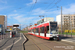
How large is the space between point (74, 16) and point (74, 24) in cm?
762

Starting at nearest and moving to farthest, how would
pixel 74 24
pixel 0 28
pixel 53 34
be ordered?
1. pixel 53 34
2. pixel 0 28
3. pixel 74 24

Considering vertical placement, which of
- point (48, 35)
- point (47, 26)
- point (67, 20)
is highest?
point (67, 20)

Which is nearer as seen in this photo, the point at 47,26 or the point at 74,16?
the point at 47,26

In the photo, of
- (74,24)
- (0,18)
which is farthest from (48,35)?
(0,18)

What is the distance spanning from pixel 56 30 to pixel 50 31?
1.04 m

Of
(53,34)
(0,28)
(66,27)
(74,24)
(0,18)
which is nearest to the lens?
(53,34)

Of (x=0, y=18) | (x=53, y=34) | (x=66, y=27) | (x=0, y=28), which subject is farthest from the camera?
(x=0, y=18)

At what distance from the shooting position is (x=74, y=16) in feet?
327

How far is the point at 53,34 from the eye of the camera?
18.8m

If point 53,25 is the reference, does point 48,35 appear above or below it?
below

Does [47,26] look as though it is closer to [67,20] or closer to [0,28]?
[0,28]

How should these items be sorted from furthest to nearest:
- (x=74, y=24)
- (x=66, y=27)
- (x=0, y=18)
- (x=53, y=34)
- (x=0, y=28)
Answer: (x=0, y=18) < (x=74, y=24) < (x=66, y=27) < (x=0, y=28) < (x=53, y=34)

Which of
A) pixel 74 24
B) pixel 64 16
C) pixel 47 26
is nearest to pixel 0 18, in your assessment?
pixel 64 16

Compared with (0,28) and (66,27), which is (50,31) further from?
(66,27)
